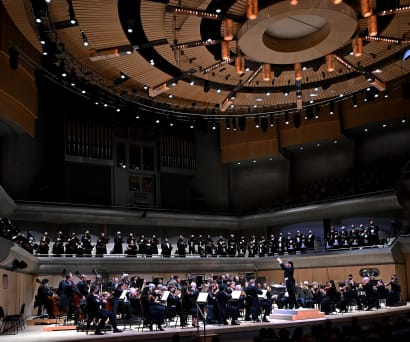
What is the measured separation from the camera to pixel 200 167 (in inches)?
1078

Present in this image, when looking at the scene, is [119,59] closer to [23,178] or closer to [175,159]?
[23,178]

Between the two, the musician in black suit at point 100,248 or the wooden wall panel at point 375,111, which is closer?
the musician in black suit at point 100,248

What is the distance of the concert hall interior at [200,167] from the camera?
43.0 ft

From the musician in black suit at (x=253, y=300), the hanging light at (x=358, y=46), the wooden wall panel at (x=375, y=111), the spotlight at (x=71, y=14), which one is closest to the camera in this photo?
the spotlight at (x=71, y=14)

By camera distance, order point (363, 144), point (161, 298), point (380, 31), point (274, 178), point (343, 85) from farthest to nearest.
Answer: point (274, 178), point (363, 144), point (343, 85), point (380, 31), point (161, 298)

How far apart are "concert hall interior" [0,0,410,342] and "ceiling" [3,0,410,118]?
0.06 metres

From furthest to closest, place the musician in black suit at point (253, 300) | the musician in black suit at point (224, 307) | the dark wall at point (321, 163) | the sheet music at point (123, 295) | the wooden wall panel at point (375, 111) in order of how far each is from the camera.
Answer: the dark wall at point (321, 163) < the wooden wall panel at point (375, 111) < the musician in black suit at point (253, 300) < the musician in black suit at point (224, 307) < the sheet music at point (123, 295)

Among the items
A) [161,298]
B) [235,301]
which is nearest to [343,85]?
[235,301]

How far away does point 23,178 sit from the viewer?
2173cm

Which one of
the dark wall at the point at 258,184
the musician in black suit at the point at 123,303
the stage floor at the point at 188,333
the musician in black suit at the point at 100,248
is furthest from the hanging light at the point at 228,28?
the dark wall at the point at 258,184

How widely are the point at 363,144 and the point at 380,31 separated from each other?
419 inches

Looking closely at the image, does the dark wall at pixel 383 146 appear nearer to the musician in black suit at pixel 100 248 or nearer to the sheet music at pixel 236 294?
the musician in black suit at pixel 100 248

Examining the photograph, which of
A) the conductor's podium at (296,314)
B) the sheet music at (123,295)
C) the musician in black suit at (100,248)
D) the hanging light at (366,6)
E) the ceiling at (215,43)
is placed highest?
the ceiling at (215,43)

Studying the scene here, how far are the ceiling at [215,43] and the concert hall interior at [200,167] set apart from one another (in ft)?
0.21
